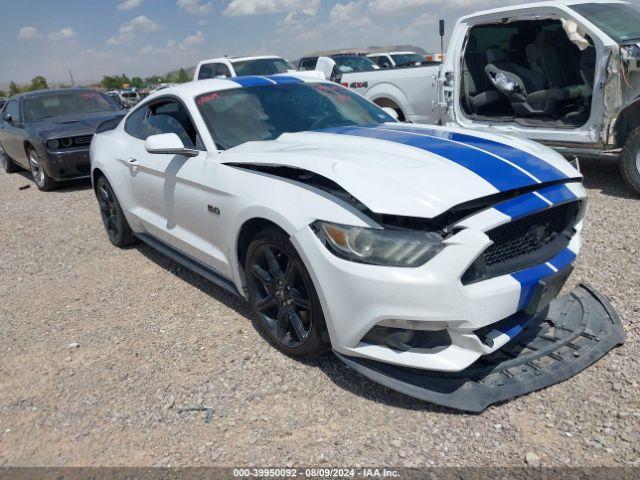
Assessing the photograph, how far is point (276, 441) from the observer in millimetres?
2523

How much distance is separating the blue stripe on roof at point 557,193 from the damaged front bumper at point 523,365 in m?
0.63

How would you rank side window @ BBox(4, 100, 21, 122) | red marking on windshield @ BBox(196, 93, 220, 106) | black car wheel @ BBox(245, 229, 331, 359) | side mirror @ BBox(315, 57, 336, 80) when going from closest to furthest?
black car wheel @ BBox(245, 229, 331, 359) → red marking on windshield @ BBox(196, 93, 220, 106) → side mirror @ BBox(315, 57, 336, 80) → side window @ BBox(4, 100, 21, 122)

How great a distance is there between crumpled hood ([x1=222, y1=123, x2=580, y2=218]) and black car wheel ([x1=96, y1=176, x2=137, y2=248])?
211 cm

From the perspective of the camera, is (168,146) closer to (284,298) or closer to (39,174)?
(284,298)

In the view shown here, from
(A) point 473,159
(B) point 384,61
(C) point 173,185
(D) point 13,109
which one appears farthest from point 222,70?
(A) point 473,159

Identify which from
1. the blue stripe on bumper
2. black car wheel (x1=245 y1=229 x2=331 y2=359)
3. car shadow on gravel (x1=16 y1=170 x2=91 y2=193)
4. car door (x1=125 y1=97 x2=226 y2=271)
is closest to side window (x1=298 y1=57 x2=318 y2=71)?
car shadow on gravel (x1=16 y1=170 x2=91 y2=193)

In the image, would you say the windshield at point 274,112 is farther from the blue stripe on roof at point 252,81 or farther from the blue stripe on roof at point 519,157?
the blue stripe on roof at point 519,157

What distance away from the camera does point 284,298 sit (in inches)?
119

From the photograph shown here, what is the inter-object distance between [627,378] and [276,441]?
173 centimetres

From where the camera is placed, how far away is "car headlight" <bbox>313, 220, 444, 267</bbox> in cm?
243

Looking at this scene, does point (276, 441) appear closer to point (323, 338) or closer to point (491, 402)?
point (323, 338)

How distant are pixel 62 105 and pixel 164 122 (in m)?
6.15

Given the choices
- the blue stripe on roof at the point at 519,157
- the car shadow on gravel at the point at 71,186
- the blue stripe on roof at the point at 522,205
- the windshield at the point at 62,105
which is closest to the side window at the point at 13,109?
the windshield at the point at 62,105

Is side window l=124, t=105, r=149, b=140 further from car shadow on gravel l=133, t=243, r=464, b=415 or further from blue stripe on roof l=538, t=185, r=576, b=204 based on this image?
blue stripe on roof l=538, t=185, r=576, b=204
